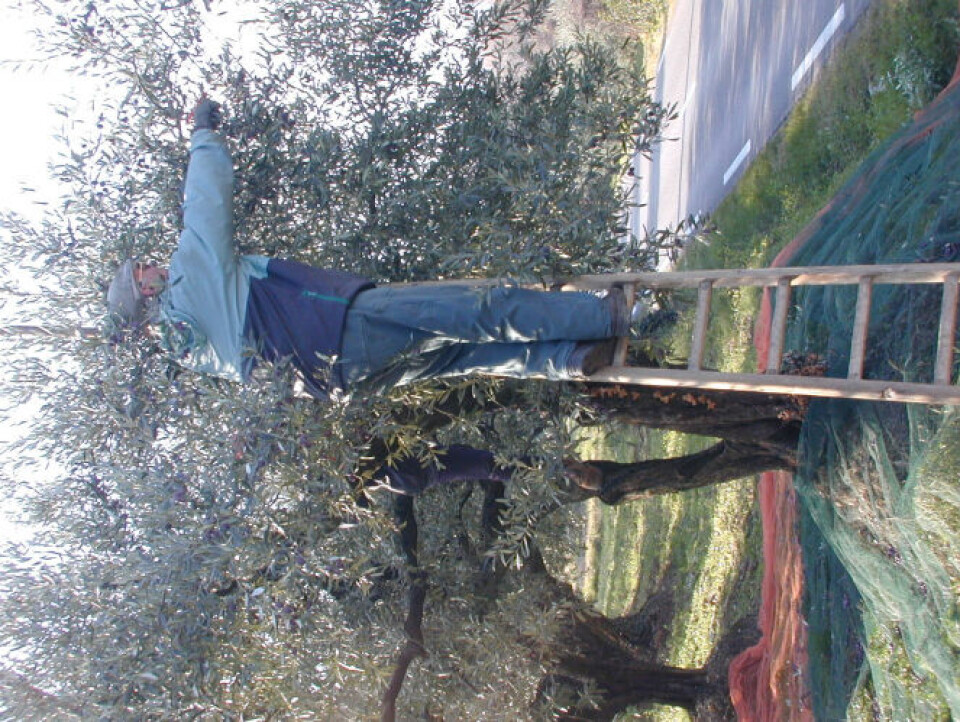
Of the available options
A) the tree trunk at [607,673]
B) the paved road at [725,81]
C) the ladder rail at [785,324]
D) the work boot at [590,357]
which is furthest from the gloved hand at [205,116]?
the paved road at [725,81]

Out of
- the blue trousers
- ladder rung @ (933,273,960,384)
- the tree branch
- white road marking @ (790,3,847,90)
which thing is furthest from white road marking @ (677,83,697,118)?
ladder rung @ (933,273,960,384)

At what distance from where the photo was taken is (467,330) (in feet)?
15.6

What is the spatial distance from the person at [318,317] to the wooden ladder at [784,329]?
9.0 inches

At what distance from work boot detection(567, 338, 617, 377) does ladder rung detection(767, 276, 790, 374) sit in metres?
0.87

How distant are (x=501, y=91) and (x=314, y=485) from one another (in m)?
3.22

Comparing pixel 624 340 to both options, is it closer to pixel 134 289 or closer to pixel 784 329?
pixel 784 329

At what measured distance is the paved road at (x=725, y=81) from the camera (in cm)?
987

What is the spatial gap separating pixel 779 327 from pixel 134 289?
12.3ft

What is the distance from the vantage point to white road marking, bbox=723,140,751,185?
38.1 feet

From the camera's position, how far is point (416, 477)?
6.38m

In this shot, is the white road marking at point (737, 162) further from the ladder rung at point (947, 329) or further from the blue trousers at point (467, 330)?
the ladder rung at point (947, 329)

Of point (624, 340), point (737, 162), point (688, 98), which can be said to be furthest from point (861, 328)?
point (688, 98)

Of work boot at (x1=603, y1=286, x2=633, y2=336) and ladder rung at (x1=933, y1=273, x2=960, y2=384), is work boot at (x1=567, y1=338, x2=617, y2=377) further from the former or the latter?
ladder rung at (x1=933, y1=273, x2=960, y2=384)

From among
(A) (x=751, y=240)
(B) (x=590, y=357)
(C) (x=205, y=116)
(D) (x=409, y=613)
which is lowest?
(D) (x=409, y=613)
